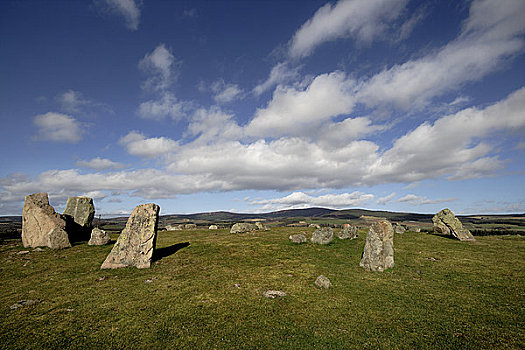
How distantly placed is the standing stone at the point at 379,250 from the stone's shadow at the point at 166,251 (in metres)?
19.9

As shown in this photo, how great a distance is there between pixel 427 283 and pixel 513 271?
871 cm

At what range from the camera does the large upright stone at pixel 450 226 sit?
33969 mm

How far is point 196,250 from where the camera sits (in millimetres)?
26469

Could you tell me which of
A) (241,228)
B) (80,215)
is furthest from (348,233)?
(80,215)

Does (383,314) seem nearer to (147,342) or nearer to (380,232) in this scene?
(380,232)

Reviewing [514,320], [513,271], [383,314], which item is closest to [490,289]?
[514,320]

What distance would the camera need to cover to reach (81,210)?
112ft

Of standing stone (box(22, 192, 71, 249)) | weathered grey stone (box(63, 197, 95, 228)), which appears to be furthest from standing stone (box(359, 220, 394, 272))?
weathered grey stone (box(63, 197, 95, 228))

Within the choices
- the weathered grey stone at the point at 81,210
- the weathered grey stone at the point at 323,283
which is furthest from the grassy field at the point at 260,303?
the weathered grey stone at the point at 81,210

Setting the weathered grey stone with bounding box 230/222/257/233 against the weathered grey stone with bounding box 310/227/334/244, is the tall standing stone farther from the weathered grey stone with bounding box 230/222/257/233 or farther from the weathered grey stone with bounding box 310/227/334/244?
the weathered grey stone with bounding box 310/227/334/244

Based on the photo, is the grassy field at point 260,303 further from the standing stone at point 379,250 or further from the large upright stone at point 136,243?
the large upright stone at point 136,243

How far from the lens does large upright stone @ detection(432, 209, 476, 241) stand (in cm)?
3397

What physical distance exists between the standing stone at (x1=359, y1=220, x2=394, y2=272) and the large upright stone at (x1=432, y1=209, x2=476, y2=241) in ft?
73.3

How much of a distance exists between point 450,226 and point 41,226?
186 feet
